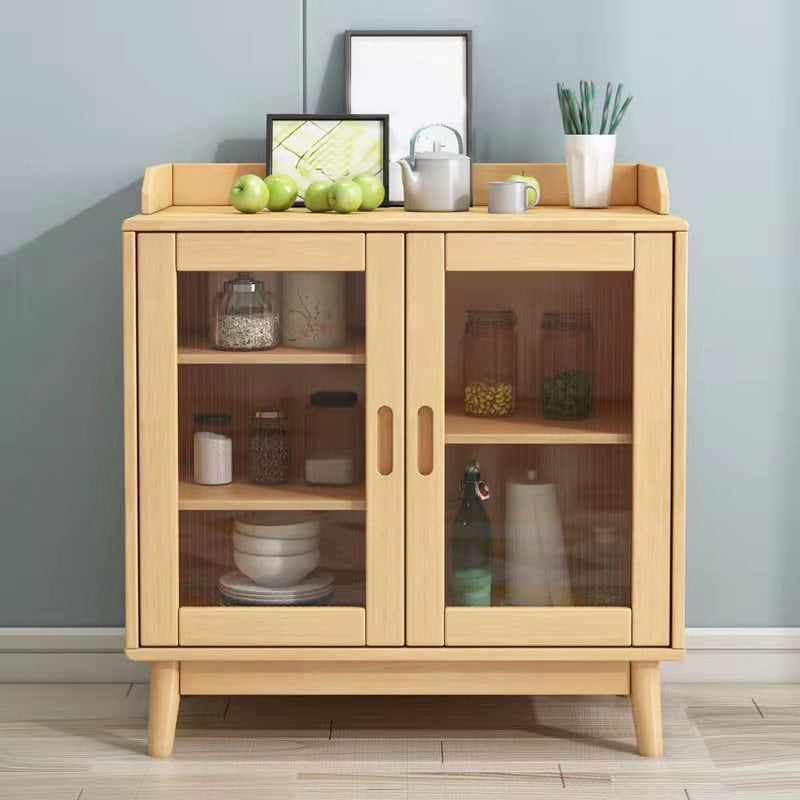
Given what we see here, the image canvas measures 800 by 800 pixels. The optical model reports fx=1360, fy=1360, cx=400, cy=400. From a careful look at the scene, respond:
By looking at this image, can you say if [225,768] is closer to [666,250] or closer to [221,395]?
[221,395]

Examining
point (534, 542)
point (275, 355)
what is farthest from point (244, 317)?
point (534, 542)

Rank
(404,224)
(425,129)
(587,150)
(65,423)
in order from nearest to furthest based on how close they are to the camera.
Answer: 1. (404,224)
2. (587,150)
3. (425,129)
4. (65,423)

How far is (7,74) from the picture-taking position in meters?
2.71

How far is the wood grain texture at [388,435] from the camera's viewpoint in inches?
92.3

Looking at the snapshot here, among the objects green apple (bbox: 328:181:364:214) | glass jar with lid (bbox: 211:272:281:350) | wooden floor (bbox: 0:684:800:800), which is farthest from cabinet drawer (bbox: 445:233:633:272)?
wooden floor (bbox: 0:684:800:800)

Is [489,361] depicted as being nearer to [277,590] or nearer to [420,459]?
[420,459]

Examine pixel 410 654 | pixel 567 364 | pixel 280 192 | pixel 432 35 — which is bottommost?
pixel 410 654

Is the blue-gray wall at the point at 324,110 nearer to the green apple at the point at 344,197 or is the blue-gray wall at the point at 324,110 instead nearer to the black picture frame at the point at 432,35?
the black picture frame at the point at 432,35

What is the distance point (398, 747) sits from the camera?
8.25ft

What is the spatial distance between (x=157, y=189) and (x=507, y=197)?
65 centimetres

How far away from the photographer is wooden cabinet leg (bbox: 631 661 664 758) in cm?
245

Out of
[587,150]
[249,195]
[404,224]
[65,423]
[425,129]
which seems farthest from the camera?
[65,423]

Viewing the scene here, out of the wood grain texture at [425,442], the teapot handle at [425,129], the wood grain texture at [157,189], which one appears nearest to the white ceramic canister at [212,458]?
the wood grain texture at [425,442]

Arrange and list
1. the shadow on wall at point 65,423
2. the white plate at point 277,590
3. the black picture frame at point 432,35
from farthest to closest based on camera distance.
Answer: the shadow on wall at point 65,423
the black picture frame at point 432,35
the white plate at point 277,590
